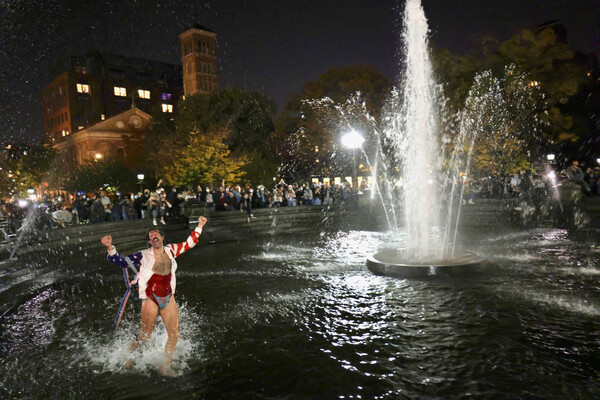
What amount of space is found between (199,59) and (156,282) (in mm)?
95884

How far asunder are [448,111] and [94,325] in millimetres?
31595

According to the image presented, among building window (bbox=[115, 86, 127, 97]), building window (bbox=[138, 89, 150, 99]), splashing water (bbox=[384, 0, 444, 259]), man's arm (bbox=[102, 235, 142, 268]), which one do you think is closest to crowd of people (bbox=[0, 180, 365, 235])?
splashing water (bbox=[384, 0, 444, 259])

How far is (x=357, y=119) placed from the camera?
4088 cm

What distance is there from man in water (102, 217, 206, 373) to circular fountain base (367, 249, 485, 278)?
5.27m

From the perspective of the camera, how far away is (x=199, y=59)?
308 feet

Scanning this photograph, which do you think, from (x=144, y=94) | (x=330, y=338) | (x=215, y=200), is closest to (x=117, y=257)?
(x=330, y=338)

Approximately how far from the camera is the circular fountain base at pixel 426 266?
9.10 m

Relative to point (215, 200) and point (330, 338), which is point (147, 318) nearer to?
point (330, 338)

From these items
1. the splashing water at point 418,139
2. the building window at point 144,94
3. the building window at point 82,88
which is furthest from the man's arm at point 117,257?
the building window at point 144,94

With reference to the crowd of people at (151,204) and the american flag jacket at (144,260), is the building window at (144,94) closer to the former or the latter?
the crowd of people at (151,204)

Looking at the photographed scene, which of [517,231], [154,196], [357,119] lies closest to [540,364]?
[517,231]

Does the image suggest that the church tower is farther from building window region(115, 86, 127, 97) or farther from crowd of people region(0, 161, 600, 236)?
crowd of people region(0, 161, 600, 236)

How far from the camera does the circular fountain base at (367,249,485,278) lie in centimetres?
910

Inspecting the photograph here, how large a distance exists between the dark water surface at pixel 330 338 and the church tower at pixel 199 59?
294 feet
